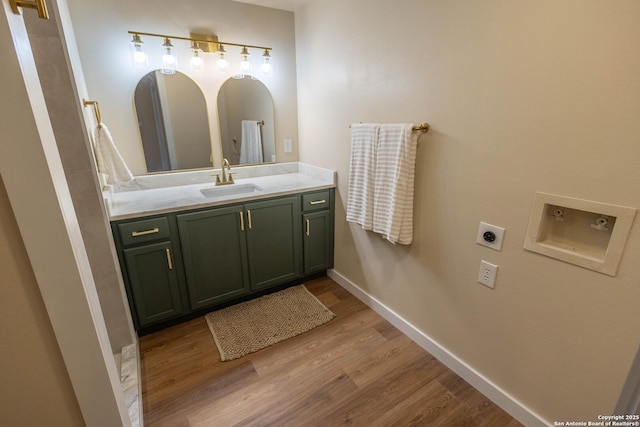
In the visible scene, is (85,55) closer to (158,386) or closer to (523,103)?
(158,386)

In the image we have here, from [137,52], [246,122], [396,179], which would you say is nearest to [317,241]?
[396,179]

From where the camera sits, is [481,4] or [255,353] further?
[255,353]

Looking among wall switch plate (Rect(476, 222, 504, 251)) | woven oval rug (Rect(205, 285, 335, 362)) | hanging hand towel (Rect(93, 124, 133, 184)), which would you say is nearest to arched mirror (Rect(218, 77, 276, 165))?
hanging hand towel (Rect(93, 124, 133, 184))

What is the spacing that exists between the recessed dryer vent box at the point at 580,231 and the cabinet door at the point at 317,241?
4.97ft

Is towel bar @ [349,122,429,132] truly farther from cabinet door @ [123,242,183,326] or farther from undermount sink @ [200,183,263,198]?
cabinet door @ [123,242,183,326]

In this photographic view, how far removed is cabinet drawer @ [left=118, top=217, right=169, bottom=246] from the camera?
174 cm

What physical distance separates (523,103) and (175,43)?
233 centimetres

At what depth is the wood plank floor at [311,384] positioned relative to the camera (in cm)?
148

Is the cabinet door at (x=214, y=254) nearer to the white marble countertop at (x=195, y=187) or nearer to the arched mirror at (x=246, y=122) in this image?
the white marble countertop at (x=195, y=187)

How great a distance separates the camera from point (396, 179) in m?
1.74

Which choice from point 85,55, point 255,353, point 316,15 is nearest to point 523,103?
point 316,15

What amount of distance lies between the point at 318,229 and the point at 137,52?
1.86 m

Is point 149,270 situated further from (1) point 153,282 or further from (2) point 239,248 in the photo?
(2) point 239,248

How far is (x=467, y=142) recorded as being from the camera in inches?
57.6
